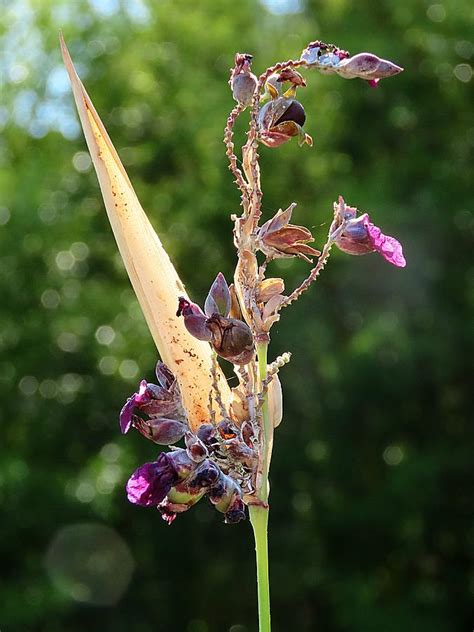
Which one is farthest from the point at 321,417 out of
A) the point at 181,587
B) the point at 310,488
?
the point at 181,587

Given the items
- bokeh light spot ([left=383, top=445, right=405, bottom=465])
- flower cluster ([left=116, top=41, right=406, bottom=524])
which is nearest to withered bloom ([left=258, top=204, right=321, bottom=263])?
flower cluster ([left=116, top=41, right=406, bottom=524])

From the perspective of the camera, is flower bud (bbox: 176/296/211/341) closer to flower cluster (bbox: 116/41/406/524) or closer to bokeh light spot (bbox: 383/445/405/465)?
flower cluster (bbox: 116/41/406/524)

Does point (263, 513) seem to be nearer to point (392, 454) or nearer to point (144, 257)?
point (144, 257)

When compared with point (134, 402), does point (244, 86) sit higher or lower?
higher

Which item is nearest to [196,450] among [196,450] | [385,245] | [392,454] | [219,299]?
[196,450]

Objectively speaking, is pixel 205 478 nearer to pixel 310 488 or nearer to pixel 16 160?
pixel 310 488

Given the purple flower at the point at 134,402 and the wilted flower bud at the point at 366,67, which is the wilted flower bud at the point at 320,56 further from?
the purple flower at the point at 134,402
